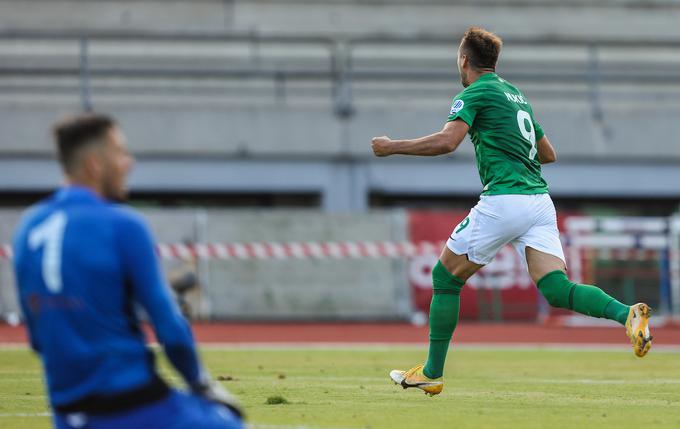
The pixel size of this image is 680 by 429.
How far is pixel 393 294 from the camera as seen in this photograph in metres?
20.2

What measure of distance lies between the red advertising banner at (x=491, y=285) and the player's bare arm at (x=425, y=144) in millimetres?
12780

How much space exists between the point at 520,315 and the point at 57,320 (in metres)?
17.1

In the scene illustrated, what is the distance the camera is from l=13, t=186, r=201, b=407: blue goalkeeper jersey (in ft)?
12.9

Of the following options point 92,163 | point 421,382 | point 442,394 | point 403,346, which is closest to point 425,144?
point 421,382

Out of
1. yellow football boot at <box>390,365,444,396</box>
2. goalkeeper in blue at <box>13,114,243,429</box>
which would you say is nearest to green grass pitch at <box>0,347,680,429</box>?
yellow football boot at <box>390,365,444,396</box>

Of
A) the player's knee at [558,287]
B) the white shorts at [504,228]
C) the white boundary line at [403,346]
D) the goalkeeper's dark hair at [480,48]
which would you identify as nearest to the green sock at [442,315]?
the white shorts at [504,228]

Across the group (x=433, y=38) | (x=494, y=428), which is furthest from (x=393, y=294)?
(x=494, y=428)

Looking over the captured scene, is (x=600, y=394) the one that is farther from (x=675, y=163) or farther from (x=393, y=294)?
(x=675, y=163)

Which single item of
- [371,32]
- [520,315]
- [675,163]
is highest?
[371,32]

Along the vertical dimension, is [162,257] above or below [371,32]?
below

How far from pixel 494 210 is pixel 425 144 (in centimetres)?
63

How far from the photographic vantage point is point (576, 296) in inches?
303

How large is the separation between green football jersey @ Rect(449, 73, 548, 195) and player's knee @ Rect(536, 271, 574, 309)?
0.53m

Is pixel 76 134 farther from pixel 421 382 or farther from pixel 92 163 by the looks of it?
pixel 421 382
